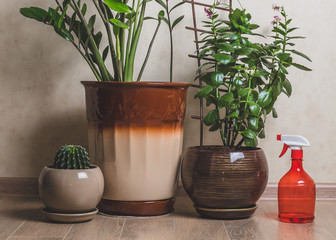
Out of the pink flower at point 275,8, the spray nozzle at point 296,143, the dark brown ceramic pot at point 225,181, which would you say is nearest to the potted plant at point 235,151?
the dark brown ceramic pot at point 225,181

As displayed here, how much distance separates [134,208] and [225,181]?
0.33 meters

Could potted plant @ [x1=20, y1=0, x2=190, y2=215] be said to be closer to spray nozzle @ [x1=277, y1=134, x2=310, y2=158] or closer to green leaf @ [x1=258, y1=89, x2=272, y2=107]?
green leaf @ [x1=258, y1=89, x2=272, y2=107]

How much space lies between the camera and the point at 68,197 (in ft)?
5.56

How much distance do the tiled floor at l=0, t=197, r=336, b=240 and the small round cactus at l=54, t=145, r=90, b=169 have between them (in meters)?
0.19

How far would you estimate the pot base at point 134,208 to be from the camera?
6.08ft

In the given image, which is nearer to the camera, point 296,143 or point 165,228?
point 165,228

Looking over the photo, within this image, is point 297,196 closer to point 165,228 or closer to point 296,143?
point 296,143

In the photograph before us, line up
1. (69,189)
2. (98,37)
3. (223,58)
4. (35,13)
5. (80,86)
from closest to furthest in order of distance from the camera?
(69,189)
(223,58)
(35,13)
(98,37)
(80,86)

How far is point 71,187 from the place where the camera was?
1695 millimetres

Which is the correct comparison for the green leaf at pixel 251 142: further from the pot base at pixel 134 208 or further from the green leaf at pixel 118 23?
the green leaf at pixel 118 23

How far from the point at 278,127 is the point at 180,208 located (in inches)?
21.1

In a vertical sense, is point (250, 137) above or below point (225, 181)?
above

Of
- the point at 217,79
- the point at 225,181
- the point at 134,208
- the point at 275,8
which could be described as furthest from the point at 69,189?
the point at 275,8

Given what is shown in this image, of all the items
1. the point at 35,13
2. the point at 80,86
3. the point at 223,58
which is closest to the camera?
the point at 223,58
